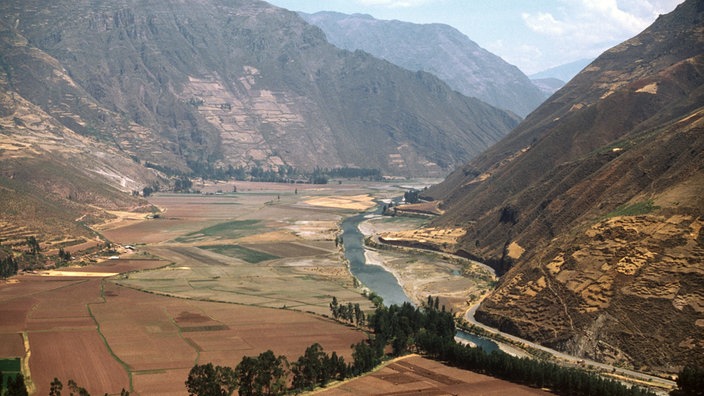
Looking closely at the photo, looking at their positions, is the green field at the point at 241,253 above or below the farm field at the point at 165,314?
above

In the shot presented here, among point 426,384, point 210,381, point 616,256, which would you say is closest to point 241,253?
point 616,256

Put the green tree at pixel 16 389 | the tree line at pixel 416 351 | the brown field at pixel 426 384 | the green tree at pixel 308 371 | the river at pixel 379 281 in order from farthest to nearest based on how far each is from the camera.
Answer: the river at pixel 379 281 < the green tree at pixel 308 371 < the brown field at pixel 426 384 < the tree line at pixel 416 351 < the green tree at pixel 16 389

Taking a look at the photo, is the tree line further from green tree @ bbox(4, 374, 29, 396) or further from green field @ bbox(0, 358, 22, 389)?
green field @ bbox(0, 358, 22, 389)

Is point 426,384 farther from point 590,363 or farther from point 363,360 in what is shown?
point 590,363

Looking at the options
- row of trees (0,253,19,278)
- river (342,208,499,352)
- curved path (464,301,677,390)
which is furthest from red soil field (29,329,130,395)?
curved path (464,301,677,390)

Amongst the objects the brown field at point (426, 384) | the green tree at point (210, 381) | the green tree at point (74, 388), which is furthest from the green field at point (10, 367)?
the brown field at point (426, 384)

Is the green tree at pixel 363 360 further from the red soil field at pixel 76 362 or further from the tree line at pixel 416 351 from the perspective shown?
the red soil field at pixel 76 362

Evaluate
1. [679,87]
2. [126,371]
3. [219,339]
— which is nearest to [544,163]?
[679,87]
